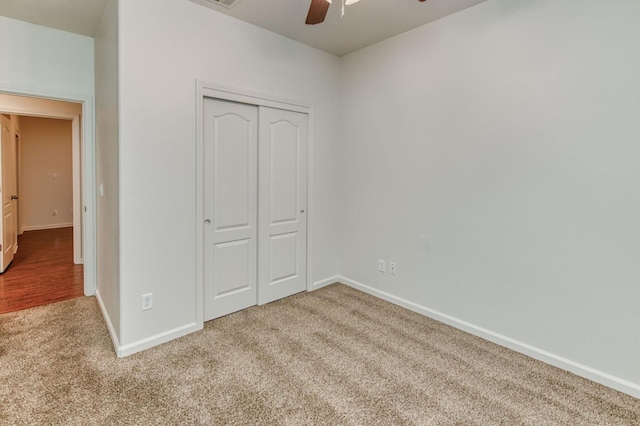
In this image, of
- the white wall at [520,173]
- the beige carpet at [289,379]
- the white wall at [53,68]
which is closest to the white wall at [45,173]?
the white wall at [53,68]

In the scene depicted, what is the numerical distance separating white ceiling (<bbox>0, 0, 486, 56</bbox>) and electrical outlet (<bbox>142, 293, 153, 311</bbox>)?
2282 mm

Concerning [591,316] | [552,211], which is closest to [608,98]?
[552,211]

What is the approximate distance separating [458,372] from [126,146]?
2.76 m

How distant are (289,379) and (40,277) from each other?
12.4 ft

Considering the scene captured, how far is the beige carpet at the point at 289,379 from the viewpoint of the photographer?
69.9 inches

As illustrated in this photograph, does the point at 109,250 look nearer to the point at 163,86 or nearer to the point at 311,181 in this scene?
the point at 163,86

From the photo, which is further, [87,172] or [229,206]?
[87,172]

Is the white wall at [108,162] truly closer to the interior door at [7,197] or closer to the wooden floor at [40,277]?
the wooden floor at [40,277]

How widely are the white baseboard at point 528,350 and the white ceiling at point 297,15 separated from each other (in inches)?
102

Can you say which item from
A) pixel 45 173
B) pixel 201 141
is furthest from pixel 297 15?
pixel 45 173

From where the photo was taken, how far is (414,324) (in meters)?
2.88

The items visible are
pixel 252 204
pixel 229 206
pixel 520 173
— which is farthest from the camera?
pixel 252 204

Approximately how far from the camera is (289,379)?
2.09 metres

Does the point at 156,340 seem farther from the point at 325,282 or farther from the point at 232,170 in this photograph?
the point at 325,282
